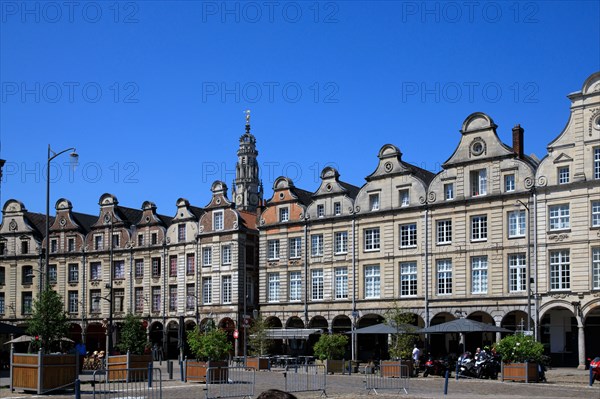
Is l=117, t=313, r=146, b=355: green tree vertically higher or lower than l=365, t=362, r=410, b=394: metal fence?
higher

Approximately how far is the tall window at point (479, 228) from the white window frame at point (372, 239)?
22.1 feet

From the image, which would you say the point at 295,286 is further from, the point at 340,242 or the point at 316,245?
the point at 340,242

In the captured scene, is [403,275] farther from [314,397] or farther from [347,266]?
[314,397]

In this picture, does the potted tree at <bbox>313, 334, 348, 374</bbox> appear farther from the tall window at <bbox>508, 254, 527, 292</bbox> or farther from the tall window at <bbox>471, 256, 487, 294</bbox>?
the tall window at <bbox>508, 254, 527, 292</bbox>

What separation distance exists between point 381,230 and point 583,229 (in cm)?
1341

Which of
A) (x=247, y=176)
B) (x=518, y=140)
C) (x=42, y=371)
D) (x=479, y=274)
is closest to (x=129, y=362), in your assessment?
(x=42, y=371)

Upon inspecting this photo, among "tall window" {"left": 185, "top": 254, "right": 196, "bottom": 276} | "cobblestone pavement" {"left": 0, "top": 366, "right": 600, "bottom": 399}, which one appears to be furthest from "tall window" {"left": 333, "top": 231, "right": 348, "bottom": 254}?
"cobblestone pavement" {"left": 0, "top": 366, "right": 600, "bottom": 399}

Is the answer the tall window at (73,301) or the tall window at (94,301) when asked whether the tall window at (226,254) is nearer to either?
the tall window at (94,301)

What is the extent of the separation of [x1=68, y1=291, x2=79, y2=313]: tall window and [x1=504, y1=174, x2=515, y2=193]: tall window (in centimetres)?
3910

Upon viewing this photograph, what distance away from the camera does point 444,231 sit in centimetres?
5281

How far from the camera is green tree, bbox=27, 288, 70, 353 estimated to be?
35156 mm

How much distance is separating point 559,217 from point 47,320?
27553 millimetres

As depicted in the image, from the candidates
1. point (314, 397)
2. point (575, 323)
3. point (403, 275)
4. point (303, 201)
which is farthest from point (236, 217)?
point (314, 397)

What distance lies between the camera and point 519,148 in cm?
5103
